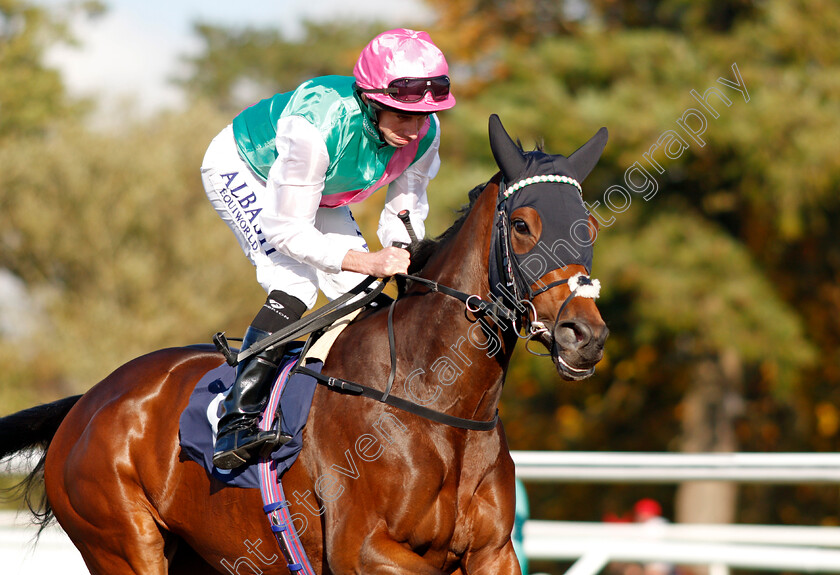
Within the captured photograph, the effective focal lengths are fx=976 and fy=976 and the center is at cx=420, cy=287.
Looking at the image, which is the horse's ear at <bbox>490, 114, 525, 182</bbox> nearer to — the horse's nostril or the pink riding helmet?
the pink riding helmet

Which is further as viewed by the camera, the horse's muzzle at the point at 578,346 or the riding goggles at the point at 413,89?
the riding goggles at the point at 413,89

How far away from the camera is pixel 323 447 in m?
3.14

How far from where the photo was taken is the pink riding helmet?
126 inches

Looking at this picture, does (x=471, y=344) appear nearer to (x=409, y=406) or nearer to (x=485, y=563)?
(x=409, y=406)

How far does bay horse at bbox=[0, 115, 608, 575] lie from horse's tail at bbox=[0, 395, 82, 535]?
0.98 meters

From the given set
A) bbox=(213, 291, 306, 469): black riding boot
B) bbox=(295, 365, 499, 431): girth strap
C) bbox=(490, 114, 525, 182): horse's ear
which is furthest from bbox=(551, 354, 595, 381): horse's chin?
bbox=(213, 291, 306, 469): black riding boot

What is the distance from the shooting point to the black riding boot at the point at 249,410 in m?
3.17

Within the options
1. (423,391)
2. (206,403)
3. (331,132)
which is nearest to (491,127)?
(331,132)

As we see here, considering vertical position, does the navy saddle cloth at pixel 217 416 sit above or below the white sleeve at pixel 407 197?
below

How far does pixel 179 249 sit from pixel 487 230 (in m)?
14.9

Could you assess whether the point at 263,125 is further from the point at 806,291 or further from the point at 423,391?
the point at 806,291

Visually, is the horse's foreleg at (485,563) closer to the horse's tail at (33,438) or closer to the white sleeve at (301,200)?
the white sleeve at (301,200)

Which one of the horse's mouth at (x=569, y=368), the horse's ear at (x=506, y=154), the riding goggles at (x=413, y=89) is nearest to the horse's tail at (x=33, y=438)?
the riding goggles at (x=413, y=89)

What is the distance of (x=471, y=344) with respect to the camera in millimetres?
3029
